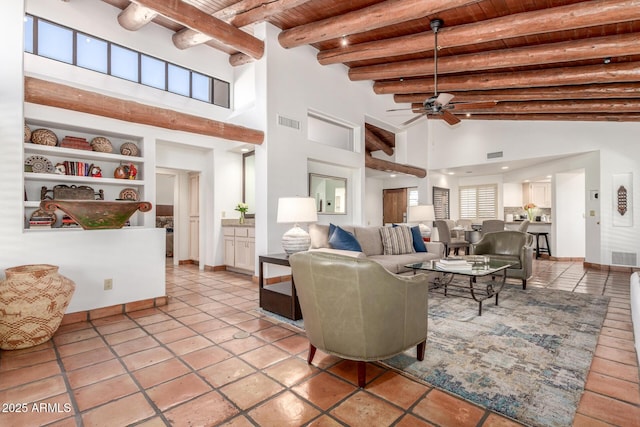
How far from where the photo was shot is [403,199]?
1017 cm

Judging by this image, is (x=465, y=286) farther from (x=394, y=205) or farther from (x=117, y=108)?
(x=394, y=205)

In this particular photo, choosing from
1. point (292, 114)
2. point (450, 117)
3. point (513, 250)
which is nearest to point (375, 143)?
point (450, 117)

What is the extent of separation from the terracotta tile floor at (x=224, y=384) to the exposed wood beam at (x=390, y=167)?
5114 mm

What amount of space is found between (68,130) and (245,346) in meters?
4.08

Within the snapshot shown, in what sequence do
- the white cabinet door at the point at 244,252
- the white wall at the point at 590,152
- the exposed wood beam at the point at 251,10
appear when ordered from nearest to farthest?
the exposed wood beam at the point at 251,10, the white cabinet door at the point at 244,252, the white wall at the point at 590,152

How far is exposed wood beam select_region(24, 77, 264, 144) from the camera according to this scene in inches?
118

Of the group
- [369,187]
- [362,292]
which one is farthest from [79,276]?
[369,187]

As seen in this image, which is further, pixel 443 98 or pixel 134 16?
pixel 134 16

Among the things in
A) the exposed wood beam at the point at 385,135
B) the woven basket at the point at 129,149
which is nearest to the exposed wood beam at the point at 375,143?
the exposed wood beam at the point at 385,135

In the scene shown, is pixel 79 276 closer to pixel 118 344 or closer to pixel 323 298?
pixel 118 344

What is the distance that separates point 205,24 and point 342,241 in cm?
335

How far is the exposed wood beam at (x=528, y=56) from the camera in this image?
3873 millimetres

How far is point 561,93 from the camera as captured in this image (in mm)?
5445

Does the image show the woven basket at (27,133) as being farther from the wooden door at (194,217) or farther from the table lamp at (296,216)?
the table lamp at (296,216)
